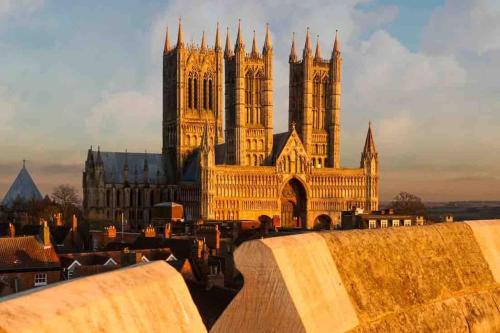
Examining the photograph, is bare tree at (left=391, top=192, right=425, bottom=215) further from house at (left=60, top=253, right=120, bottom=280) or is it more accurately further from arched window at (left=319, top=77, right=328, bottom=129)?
house at (left=60, top=253, right=120, bottom=280)

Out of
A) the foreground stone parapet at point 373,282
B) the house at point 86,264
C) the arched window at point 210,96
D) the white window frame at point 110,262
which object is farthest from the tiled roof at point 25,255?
the arched window at point 210,96

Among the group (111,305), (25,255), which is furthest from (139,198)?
(111,305)

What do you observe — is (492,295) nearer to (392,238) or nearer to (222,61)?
(392,238)

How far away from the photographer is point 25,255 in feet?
126

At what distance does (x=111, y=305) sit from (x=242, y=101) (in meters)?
97.2

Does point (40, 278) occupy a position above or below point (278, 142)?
below

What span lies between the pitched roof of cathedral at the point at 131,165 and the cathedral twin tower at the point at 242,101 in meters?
2.59

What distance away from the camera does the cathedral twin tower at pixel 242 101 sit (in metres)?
107

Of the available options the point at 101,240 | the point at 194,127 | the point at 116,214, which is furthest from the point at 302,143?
the point at 101,240

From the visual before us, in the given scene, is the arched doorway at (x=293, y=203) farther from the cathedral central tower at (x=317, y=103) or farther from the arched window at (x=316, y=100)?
the arched window at (x=316, y=100)

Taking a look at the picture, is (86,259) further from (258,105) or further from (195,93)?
(195,93)

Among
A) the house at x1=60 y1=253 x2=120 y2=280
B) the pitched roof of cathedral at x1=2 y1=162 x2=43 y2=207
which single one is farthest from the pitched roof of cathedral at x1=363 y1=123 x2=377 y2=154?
the house at x1=60 y1=253 x2=120 y2=280

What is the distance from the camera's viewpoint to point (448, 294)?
65.4 feet

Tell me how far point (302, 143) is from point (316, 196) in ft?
26.6
